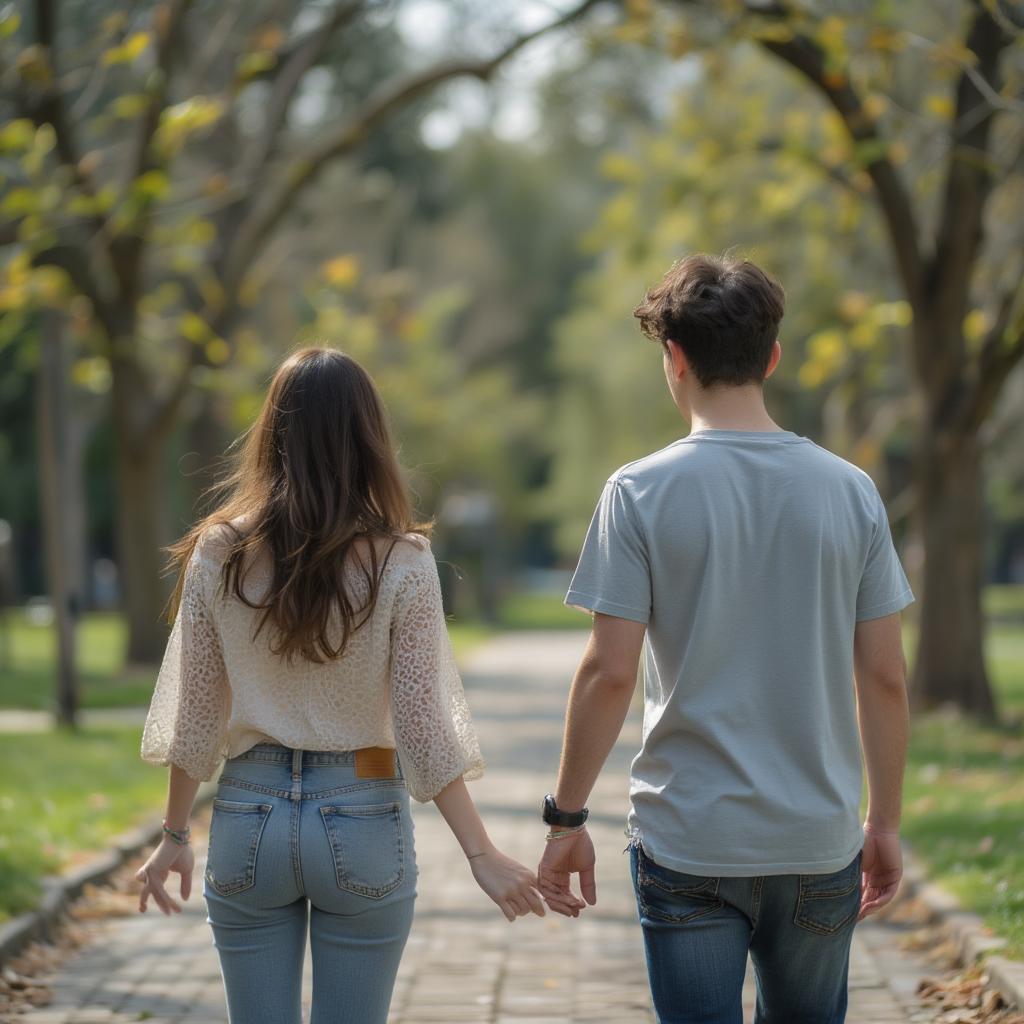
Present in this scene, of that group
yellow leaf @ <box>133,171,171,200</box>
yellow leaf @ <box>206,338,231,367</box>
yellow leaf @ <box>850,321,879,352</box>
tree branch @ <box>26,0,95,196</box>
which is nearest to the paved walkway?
yellow leaf @ <box>133,171,171,200</box>

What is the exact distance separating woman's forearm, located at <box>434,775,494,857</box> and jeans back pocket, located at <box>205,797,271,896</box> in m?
0.37

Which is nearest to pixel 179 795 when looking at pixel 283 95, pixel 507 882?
pixel 507 882

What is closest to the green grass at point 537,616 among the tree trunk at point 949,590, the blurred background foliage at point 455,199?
the blurred background foliage at point 455,199

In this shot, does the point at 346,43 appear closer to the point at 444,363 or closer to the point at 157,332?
the point at 157,332

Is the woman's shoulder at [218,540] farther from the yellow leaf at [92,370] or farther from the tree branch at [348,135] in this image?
the yellow leaf at [92,370]

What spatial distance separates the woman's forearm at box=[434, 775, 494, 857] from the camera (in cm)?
331

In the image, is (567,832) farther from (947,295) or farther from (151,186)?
(947,295)

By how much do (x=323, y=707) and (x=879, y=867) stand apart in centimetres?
116

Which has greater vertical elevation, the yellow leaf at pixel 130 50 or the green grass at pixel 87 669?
the yellow leaf at pixel 130 50

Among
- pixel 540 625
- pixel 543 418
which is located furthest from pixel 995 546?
pixel 540 625

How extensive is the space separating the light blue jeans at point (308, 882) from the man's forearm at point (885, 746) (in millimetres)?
920

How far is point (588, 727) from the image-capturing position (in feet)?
10.7

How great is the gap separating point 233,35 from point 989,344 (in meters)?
11.1

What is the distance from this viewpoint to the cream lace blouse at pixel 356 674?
3.21 metres
